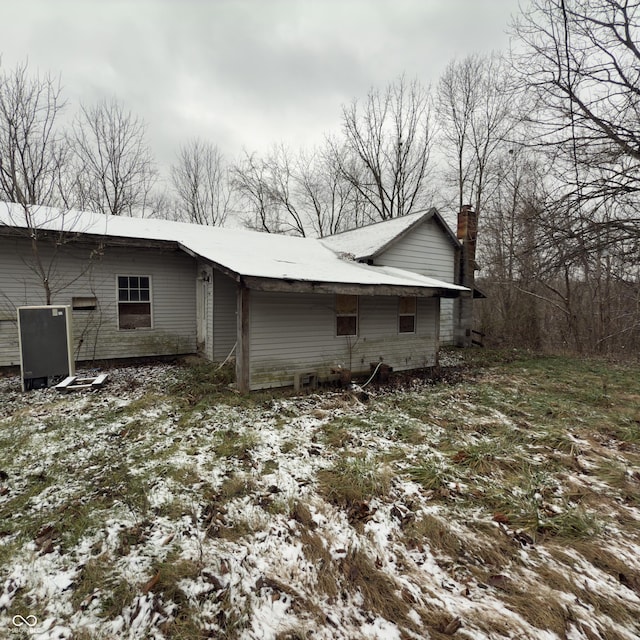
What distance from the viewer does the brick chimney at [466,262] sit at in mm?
13875

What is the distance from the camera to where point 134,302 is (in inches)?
374

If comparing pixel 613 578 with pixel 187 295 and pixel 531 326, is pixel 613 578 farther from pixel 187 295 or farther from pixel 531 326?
pixel 531 326

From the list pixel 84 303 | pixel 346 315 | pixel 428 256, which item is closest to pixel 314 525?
pixel 346 315

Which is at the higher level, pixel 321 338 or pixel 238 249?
pixel 238 249

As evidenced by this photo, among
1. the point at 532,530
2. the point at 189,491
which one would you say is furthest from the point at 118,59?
the point at 532,530

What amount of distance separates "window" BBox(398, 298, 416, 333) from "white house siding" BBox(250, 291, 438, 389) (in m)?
0.18

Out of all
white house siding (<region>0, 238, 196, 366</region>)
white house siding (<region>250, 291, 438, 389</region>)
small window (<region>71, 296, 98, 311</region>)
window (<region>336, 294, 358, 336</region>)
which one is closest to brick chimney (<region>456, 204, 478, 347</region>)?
white house siding (<region>250, 291, 438, 389</region>)

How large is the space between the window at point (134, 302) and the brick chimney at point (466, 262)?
1206 centimetres

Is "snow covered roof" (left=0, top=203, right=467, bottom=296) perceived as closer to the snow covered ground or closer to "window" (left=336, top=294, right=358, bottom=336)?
"window" (left=336, top=294, right=358, bottom=336)

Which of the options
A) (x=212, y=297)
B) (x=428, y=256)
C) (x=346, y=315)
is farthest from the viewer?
(x=428, y=256)

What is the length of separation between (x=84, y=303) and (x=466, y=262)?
13.9m

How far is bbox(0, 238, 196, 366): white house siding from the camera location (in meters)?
8.16

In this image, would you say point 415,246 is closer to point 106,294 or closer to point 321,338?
point 321,338

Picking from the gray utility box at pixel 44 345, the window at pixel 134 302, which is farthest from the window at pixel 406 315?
the gray utility box at pixel 44 345
